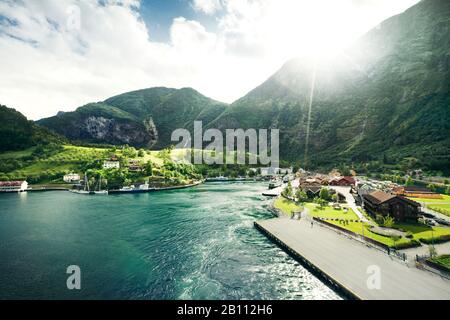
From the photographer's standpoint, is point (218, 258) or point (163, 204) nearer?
point (218, 258)

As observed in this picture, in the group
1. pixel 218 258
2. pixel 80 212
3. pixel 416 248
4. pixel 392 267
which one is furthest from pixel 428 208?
pixel 80 212

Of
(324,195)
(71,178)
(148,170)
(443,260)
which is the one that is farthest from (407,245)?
(71,178)

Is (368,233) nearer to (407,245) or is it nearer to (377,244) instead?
(377,244)

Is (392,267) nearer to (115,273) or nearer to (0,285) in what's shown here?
(115,273)

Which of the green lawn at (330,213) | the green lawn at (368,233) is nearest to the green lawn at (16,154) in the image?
the green lawn at (330,213)

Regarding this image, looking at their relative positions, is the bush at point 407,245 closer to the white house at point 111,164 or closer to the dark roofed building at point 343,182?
the dark roofed building at point 343,182

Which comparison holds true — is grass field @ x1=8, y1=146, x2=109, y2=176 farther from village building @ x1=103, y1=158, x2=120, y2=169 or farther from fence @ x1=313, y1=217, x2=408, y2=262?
fence @ x1=313, y1=217, x2=408, y2=262

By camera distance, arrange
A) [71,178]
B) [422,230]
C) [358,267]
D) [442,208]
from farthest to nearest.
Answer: [71,178], [442,208], [422,230], [358,267]
